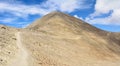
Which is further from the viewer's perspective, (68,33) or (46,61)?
(68,33)

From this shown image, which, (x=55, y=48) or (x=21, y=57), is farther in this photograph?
(x=55, y=48)

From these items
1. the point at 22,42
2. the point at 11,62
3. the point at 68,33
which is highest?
the point at 68,33

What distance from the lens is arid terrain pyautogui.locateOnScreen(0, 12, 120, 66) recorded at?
128 ft

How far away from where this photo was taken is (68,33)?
73938mm

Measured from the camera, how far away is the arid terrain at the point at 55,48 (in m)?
39.0

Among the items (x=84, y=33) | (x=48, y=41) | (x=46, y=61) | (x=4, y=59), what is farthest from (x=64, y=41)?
(x=4, y=59)

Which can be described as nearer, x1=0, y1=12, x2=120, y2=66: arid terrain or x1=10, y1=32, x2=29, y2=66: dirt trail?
x1=10, y1=32, x2=29, y2=66: dirt trail

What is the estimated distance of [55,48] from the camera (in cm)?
5347

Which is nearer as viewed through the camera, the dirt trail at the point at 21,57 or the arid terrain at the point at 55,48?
the dirt trail at the point at 21,57

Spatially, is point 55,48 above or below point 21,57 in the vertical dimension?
above

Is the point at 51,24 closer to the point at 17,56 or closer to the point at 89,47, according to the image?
the point at 89,47

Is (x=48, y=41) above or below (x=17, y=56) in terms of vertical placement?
above

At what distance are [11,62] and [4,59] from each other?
5.72 feet

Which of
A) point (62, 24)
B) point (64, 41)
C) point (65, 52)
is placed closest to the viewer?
point (65, 52)
